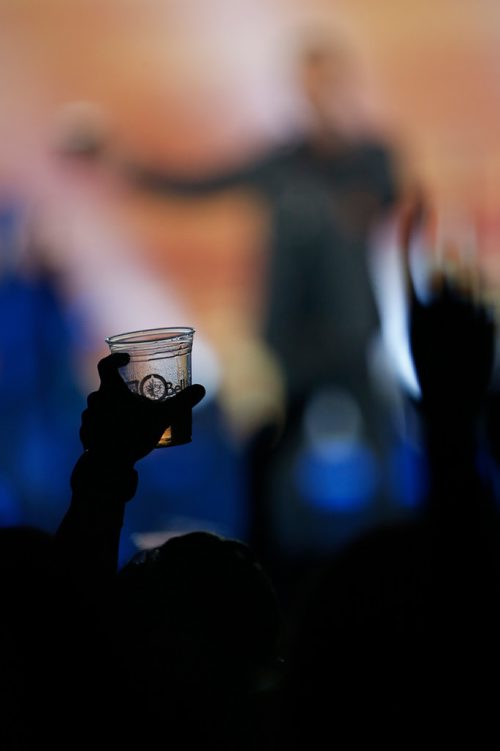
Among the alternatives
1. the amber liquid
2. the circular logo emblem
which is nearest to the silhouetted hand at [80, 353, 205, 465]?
the amber liquid

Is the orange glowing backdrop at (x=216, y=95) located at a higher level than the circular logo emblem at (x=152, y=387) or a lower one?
higher

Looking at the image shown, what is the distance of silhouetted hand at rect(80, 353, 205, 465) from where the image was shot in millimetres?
926

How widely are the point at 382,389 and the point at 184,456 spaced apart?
0.87 metres

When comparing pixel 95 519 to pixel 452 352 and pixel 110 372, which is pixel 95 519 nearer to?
pixel 110 372

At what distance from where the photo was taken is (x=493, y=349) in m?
0.74

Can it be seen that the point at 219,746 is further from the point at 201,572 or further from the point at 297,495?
the point at 297,495

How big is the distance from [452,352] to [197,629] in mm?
384

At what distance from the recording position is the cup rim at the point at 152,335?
1.20 metres

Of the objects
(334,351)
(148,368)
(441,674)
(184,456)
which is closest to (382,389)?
(334,351)

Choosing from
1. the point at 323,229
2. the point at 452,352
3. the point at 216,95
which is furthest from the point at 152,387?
the point at 216,95

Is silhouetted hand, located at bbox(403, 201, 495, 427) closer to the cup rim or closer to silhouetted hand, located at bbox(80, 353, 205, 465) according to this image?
silhouetted hand, located at bbox(80, 353, 205, 465)

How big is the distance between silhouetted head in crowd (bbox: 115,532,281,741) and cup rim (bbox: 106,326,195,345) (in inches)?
13.2

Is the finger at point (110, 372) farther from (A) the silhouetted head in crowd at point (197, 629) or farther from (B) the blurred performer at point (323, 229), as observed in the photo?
(B) the blurred performer at point (323, 229)

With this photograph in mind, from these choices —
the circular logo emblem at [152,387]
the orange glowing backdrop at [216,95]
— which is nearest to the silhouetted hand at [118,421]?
the circular logo emblem at [152,387]
